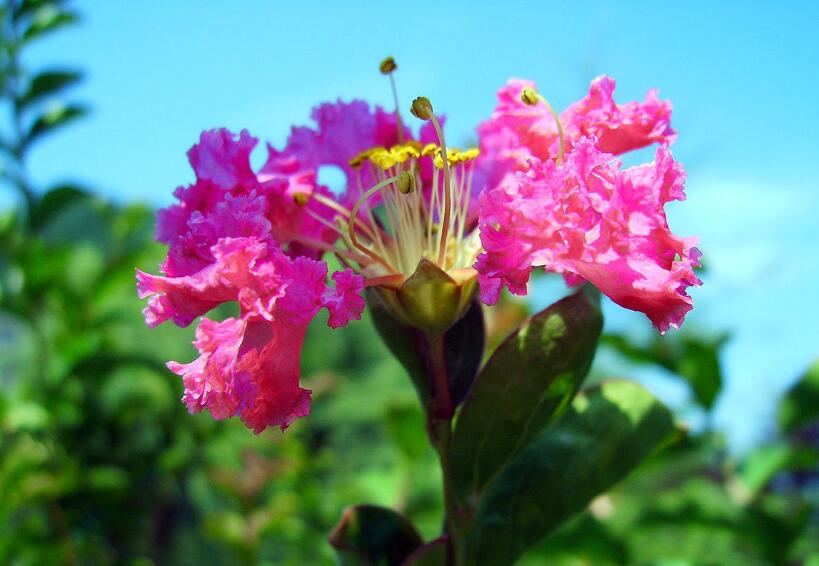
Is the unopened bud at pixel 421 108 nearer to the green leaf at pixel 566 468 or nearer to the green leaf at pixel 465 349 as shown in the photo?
the green leaf at pixel 465 349

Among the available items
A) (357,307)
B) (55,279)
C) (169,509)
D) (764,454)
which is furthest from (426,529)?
(169,509)

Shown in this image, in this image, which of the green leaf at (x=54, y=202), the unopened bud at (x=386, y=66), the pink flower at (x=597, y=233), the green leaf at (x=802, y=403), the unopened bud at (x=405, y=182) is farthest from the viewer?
the green leaf at (x=54, y=202)

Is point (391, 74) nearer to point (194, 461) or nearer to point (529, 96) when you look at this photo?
point (529, 96)

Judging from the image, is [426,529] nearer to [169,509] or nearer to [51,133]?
[51,133]

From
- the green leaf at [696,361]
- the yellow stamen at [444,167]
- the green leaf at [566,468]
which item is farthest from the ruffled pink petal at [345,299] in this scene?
the green leaf at [696,361]

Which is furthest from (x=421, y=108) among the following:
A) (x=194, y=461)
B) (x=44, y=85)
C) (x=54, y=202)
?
(x=194, y=461)
